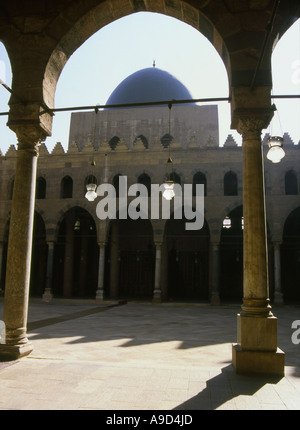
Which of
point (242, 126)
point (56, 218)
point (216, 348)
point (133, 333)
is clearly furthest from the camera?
point (56, 218)

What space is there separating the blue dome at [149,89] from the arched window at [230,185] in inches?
321

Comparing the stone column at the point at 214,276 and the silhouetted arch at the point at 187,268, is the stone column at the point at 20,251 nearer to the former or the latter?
the stone column at the point at 214,276

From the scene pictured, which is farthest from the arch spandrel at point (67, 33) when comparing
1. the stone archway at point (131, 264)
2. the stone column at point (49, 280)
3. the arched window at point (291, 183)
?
the stone archway at point (131, 264)

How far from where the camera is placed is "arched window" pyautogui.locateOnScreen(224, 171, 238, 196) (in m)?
20.8

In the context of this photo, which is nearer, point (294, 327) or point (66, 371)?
point (66, 371)

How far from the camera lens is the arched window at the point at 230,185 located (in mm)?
20750

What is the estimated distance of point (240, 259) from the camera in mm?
22062

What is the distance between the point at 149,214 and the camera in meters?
19.9

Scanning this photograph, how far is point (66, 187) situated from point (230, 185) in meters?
10.5

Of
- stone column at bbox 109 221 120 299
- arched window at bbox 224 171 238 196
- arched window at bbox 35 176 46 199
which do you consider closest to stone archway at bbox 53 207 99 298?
arched window at bbox 35 176 46 199

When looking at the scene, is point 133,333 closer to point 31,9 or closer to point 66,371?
point 66,371

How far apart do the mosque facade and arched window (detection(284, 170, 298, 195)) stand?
0.05 m

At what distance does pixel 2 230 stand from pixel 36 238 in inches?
133

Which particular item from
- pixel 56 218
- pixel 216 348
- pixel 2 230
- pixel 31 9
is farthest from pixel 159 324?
pixel 2 230
